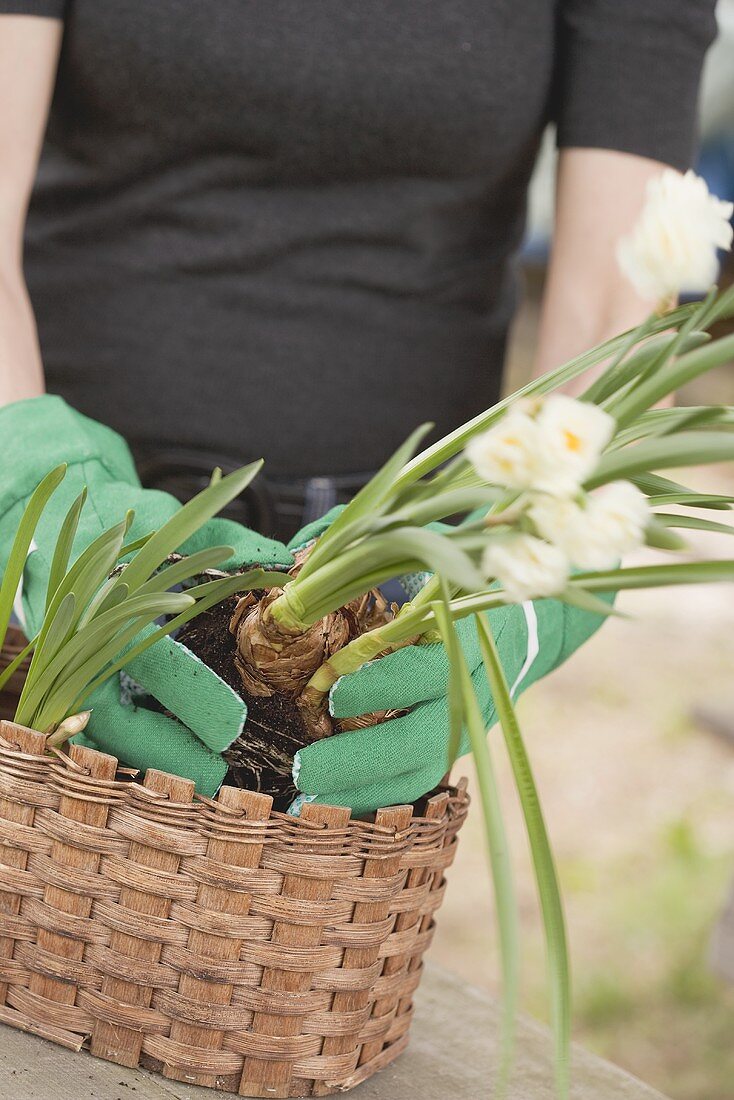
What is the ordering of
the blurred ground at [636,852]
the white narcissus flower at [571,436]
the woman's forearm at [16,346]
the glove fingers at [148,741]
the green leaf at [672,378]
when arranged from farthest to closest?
the blurred ground at [636,852] → the woman's forearm at [16,346] → the glove fingers at [148,741] → the green leaf at [672,378] → the white narcissus flower at [571,436]

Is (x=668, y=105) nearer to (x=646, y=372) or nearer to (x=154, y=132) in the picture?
(x=154, y=132)

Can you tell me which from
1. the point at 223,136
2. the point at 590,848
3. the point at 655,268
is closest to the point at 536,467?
the point at 655,268

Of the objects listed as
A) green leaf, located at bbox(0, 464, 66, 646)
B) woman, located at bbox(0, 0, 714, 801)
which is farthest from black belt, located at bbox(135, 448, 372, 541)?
green leaf, located at bbox(0, 464, 66, 646)

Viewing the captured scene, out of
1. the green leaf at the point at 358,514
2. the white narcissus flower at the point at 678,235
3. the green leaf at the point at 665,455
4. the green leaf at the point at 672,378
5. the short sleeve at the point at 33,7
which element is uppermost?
the short sleeve at the point at 33,7

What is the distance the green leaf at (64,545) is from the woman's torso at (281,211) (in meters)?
0.44

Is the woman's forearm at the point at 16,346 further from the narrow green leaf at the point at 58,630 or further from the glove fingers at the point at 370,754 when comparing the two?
the glove fingers at the point at 370,754

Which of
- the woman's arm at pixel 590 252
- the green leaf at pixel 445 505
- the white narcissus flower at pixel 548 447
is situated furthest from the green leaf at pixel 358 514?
the woman's arm at pixel 590 252

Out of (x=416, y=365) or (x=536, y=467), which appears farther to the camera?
(x=416, y=365)

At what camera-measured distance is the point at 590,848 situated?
223 centimetres

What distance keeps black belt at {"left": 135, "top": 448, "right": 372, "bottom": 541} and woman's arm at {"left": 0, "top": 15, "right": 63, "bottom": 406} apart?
0.14 m

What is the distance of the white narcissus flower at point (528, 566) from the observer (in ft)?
1.11

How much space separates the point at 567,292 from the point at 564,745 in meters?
1.85

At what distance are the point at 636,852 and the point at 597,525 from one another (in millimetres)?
2047

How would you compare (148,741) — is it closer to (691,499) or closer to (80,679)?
(80,679)
